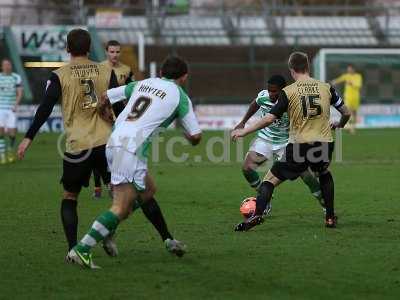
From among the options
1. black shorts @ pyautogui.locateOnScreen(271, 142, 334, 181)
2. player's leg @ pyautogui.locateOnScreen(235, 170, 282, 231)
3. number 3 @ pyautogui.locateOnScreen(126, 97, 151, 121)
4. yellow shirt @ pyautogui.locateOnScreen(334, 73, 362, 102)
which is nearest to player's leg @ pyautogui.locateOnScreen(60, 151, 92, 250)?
number 3 @ pyautogui.locateOnScreen(126, 97, 151, 121)

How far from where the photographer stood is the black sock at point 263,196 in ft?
34.3

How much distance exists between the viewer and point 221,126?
35.6 metres

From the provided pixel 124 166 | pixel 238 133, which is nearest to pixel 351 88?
pixel 238 133

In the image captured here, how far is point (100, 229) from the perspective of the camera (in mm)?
8172

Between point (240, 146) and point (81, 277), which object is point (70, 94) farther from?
point (240, 146)

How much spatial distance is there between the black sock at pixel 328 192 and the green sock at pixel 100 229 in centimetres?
334

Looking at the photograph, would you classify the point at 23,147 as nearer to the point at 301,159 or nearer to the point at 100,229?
the point at 100,229

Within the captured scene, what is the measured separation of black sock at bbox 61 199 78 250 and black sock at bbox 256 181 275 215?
2.44 m

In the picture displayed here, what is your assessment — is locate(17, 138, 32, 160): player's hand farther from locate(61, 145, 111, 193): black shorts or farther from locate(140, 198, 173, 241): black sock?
locate(140, 198, 173, 241): black sock

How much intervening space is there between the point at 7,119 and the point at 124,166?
1420 centimetres

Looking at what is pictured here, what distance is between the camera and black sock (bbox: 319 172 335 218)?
1074 cm

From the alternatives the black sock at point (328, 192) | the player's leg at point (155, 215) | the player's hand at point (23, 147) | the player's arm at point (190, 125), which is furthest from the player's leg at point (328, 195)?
the player's hand at point (23, 147)

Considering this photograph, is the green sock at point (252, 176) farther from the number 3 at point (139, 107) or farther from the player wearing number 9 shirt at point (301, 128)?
the number 3 at point (139, 107)

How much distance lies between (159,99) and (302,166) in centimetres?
282
